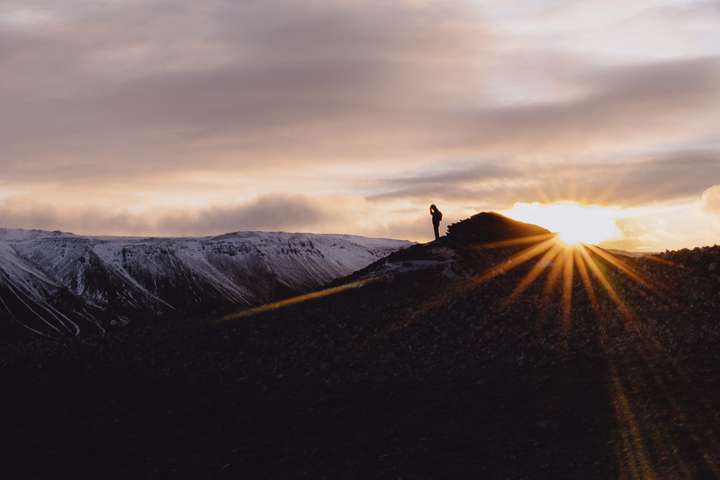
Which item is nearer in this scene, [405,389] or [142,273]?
[405,389]

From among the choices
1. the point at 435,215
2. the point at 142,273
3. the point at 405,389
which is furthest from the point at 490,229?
the point at 142,273

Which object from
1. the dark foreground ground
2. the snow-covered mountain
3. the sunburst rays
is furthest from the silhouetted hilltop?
the snow-covered mountain

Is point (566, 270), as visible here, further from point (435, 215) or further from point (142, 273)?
point (142, 273)

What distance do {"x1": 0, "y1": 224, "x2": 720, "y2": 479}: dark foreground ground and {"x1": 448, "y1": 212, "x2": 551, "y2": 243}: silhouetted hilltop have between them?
2.64m

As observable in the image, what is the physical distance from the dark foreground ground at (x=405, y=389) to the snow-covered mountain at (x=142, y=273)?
261 feet

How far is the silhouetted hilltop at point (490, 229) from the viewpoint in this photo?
36.4 m

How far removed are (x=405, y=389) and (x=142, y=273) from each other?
113 m

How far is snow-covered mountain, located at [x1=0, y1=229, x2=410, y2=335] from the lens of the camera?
11494 centimetres

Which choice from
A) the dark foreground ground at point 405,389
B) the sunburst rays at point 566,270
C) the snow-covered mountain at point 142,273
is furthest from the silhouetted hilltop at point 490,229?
the snow-covered mountain at point 142,273

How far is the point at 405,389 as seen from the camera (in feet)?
78.3

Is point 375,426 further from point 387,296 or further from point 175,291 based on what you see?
point 175,291

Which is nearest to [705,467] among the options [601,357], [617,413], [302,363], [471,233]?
[617,413]

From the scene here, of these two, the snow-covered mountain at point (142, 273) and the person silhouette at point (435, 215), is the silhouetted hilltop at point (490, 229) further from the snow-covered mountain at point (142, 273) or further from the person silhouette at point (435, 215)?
the snow-covered mountain at point (142, 273)

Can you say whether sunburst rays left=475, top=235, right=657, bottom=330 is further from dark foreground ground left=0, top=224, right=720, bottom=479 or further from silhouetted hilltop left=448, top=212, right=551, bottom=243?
silhouetted hilltop left=448, top=212, right=551, bottom=243
